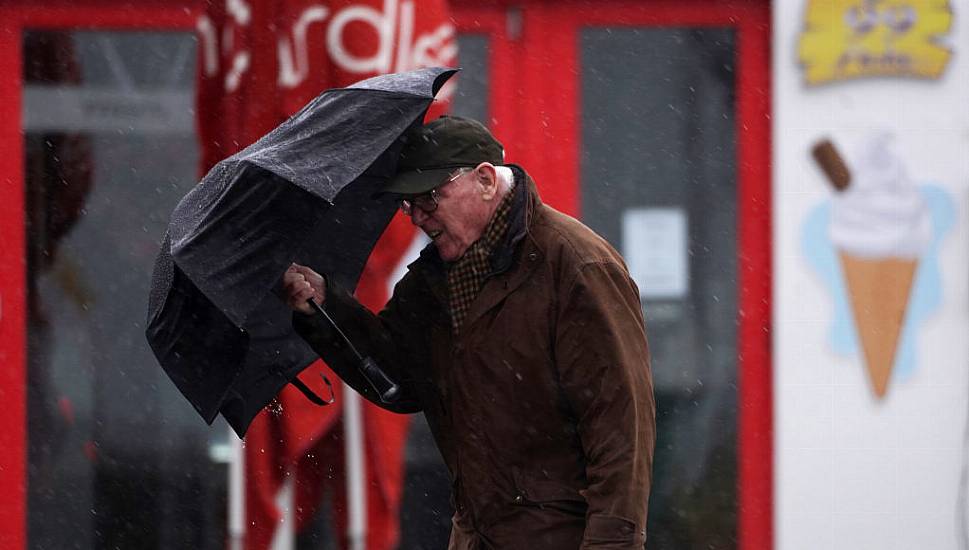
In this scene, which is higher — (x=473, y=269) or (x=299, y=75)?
(x=299, y=75)

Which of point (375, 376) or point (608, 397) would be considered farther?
point (375, 376)

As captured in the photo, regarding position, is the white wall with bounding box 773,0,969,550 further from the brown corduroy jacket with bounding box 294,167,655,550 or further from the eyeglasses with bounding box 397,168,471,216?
the eyeglasses with bounding box 397,168,471,216

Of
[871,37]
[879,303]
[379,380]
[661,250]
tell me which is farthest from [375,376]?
[871,37]

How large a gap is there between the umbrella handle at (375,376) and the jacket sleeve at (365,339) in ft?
0.07

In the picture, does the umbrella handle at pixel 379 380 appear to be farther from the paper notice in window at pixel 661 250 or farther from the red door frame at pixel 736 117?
the paper notice in window at pixel 661 250

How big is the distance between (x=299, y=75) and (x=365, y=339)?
1603 millimetres

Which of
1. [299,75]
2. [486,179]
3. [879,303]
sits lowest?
[879,303]

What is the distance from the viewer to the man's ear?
3.00 meters

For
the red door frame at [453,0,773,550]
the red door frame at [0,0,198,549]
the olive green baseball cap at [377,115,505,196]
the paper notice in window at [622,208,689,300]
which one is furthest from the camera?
the paper notice in window at [622,208,689,300]

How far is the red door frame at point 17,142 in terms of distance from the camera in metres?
5.51

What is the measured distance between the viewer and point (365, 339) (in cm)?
329

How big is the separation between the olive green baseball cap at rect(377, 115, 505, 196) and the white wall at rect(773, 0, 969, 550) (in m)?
2.91

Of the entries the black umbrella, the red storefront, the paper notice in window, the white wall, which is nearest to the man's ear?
the black umbrella

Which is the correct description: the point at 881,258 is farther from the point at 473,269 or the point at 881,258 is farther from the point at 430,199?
the point at 430,199
